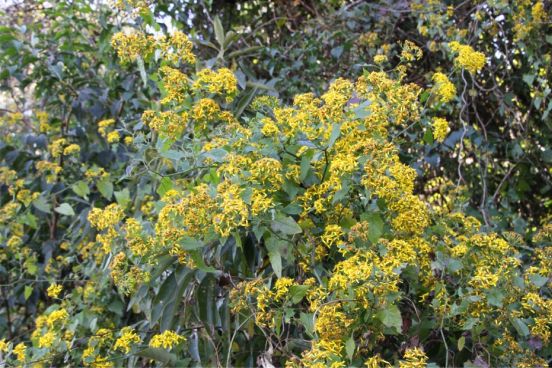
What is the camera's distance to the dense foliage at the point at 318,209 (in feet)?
5.65

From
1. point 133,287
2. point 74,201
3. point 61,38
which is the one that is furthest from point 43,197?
point 133,287

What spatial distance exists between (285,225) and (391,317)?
0.35m

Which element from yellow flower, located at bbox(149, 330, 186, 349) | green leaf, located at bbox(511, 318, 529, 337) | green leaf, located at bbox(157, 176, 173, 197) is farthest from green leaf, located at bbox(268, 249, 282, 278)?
green leaf, located at bbox(511, 318, 529, 337)

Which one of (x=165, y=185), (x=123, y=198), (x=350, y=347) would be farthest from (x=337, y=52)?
(x=350, y=347)

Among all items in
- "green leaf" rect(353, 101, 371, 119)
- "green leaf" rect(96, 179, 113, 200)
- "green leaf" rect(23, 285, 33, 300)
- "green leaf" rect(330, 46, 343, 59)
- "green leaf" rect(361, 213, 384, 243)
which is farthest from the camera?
"green leaf" rect(330, 46, 343, 59)

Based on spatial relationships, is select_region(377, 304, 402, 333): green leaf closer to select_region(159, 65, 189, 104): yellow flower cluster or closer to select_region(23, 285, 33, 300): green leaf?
select_region(159, 65, 189, 104): yellow flower cluster

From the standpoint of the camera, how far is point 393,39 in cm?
338

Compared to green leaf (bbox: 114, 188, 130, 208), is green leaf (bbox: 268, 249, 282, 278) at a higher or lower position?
higher

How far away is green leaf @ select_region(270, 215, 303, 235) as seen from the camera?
1732mm

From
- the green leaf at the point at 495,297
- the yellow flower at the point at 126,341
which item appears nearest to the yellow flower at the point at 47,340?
the yellow flower at the point at 126,341

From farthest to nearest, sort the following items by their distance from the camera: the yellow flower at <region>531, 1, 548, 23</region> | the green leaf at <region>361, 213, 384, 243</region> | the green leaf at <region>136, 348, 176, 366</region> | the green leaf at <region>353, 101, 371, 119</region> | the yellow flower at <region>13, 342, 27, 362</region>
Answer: the yellow flower at <region>531, 1, 548, 23</region>, the yellow flower at <region>13, 342, 27, 362</region>, the green leaf at <region>136, 348, 176, 366</region>, the green leaf at <region>353, 101, 371, 119</region>, the green leaf at <region>361, 213, 384, 243</region>

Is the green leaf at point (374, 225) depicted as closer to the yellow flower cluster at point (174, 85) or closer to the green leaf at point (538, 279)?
the green leaf at point (538, 279)

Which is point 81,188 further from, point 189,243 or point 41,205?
point 189,243

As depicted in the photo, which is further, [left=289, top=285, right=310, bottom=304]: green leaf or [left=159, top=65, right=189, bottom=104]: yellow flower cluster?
[left=159, top=65, right=189, bottom=104]: yellow flower cluster
